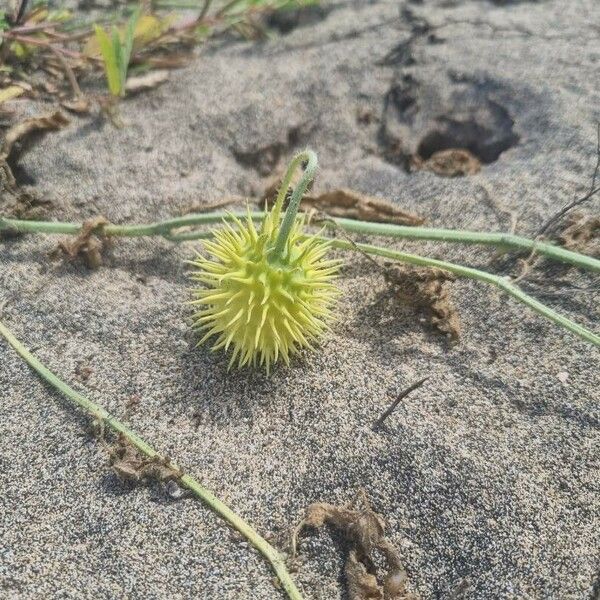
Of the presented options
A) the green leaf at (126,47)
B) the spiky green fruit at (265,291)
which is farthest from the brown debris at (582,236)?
the green leaf at (126,47)

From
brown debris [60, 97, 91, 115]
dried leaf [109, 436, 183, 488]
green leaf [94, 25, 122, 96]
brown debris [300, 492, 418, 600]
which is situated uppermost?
green leaf [94, 25, 122, 96]

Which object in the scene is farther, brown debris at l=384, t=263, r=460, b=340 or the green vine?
brown debris at l=384, t=263, r=460, b=340

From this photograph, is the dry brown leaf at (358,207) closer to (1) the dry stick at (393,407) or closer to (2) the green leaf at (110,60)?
(1) the dry stick at (393,407)

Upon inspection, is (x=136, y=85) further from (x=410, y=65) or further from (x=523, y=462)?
(x=523, y=462)

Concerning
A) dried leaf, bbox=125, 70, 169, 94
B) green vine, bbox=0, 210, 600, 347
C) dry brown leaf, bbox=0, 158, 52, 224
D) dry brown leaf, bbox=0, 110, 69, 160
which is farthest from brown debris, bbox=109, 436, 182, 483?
dried leaf, bbox=125, 70, 169, 94

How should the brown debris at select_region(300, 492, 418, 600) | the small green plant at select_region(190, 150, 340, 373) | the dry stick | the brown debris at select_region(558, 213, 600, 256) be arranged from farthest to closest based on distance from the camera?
the brown debris at select_region(558, 213, 600, 256), the dry stick, the small green plant at select_region(190, 150, 340, 373), the brown debris at select_region(300, 492, 418, 600)

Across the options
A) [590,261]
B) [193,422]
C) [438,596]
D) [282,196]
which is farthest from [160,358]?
[590,261]

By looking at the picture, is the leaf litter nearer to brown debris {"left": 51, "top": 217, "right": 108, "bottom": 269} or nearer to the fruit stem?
brown debris {"left": 51, "top": 217, "right": 108, "bottom": 269}

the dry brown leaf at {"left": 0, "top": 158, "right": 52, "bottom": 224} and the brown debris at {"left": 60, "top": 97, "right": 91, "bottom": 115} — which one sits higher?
the brown debris at {"left": 60, "top": 97, "right": 91, "bottom": 115}
